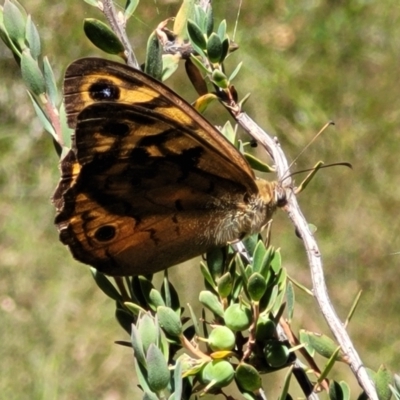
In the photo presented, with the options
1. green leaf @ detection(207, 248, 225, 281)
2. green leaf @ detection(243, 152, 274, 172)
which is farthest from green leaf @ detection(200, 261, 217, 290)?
green leaf @ detection(243, 152, 274, 172)

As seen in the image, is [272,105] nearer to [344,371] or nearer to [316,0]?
[316,0]

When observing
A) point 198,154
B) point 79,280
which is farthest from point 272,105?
point 198,154

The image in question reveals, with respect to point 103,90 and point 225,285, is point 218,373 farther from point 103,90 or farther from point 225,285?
point 103,90

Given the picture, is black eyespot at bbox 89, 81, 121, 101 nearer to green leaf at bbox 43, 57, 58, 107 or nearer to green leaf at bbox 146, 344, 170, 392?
green leaf at bbox 43, 57, 58, 107

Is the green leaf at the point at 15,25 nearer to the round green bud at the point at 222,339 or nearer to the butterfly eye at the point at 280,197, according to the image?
the round green bud at the point at 222,339

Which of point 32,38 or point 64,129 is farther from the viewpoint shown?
point 64,129

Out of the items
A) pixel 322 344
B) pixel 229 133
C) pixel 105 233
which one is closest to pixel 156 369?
pixel 322 344

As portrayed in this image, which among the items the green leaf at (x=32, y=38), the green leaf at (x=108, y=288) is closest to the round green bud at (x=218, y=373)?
the green leaf at (x=108, y=288)
